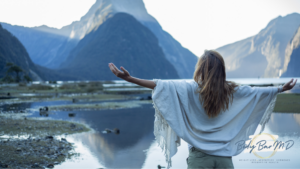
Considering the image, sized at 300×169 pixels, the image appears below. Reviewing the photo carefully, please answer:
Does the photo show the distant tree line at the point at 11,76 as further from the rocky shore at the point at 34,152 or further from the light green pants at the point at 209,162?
the light green pants at the point at 209,162

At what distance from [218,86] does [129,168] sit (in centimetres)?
641

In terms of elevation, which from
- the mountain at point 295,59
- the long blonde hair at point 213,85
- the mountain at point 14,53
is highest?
the long blonde hair at point 213,85

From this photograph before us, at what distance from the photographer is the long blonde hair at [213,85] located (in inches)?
89.4

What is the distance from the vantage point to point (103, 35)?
199125mm

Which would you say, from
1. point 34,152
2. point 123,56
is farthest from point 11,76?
point 123,56

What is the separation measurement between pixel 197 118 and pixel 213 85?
35 centimetres

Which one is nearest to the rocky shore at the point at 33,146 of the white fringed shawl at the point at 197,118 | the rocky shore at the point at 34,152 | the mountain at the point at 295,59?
the rocky shore at the point at 34,152

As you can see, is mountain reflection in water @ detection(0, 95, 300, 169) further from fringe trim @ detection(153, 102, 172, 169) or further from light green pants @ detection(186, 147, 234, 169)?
light green pants @ detection(186, 147, 234, 169)

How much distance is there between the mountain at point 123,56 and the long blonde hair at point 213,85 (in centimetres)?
16733

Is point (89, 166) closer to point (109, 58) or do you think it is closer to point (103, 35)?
point (109, 58)

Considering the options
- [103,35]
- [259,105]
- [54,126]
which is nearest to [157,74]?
[103,35]

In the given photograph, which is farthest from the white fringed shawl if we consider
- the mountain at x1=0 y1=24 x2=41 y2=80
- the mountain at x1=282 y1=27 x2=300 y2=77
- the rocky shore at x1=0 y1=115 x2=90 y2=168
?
the mountain at x1=282 y1=27 x2=300 y2=77

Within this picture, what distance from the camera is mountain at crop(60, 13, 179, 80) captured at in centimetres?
17438

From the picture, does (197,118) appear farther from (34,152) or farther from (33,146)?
(33,146)
